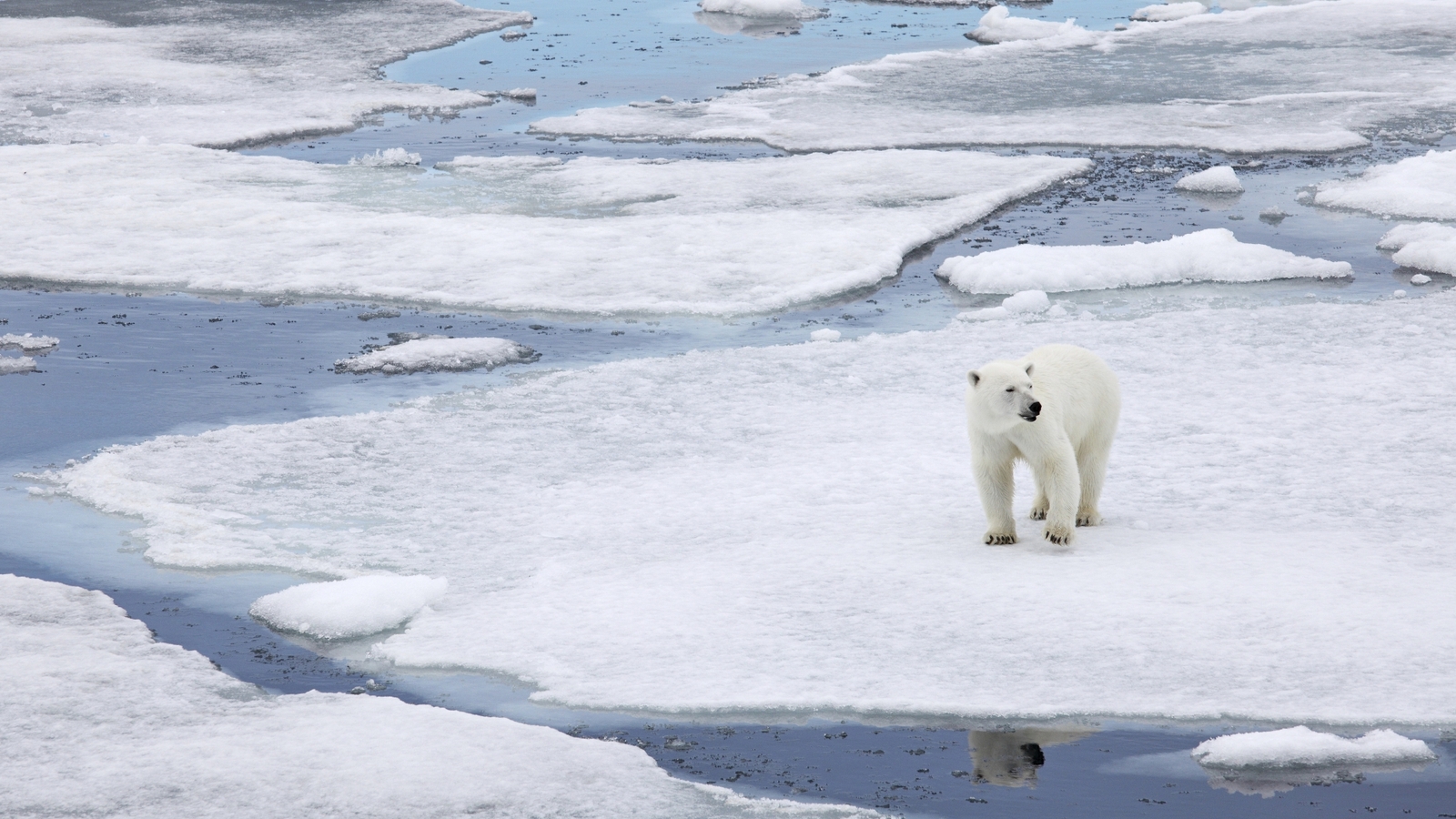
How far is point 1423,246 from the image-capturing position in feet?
32.0

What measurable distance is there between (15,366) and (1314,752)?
23.0 ft

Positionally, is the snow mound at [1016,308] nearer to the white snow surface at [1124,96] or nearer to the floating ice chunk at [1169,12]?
the white snow surface at [1124,96]

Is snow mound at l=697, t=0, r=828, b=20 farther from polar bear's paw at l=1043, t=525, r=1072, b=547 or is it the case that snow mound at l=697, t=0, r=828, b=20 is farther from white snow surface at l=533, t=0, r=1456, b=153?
polar bear's paw at l=1043, t=525, r=1072, b=547

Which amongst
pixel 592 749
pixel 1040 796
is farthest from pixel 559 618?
pixel 1040 796

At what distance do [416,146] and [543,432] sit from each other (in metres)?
7.95

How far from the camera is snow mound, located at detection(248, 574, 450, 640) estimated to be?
4.91 meters

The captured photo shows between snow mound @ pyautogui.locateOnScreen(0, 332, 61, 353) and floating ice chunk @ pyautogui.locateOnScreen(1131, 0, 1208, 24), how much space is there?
1801 centimetres

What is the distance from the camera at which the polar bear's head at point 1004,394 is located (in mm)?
4977

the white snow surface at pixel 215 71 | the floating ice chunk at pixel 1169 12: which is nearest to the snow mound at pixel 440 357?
the white snow surface at pixel 215 71

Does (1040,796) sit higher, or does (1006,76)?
(1006,76)

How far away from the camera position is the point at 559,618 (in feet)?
16.1

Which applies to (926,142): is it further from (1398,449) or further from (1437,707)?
(1437,707)

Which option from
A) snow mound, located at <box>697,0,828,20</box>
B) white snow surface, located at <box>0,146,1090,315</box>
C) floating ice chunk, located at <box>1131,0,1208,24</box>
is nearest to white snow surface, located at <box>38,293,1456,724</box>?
white snow surface, located at <box>0,146,1090,315</box>

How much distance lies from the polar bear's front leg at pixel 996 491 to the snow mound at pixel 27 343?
5.84m
